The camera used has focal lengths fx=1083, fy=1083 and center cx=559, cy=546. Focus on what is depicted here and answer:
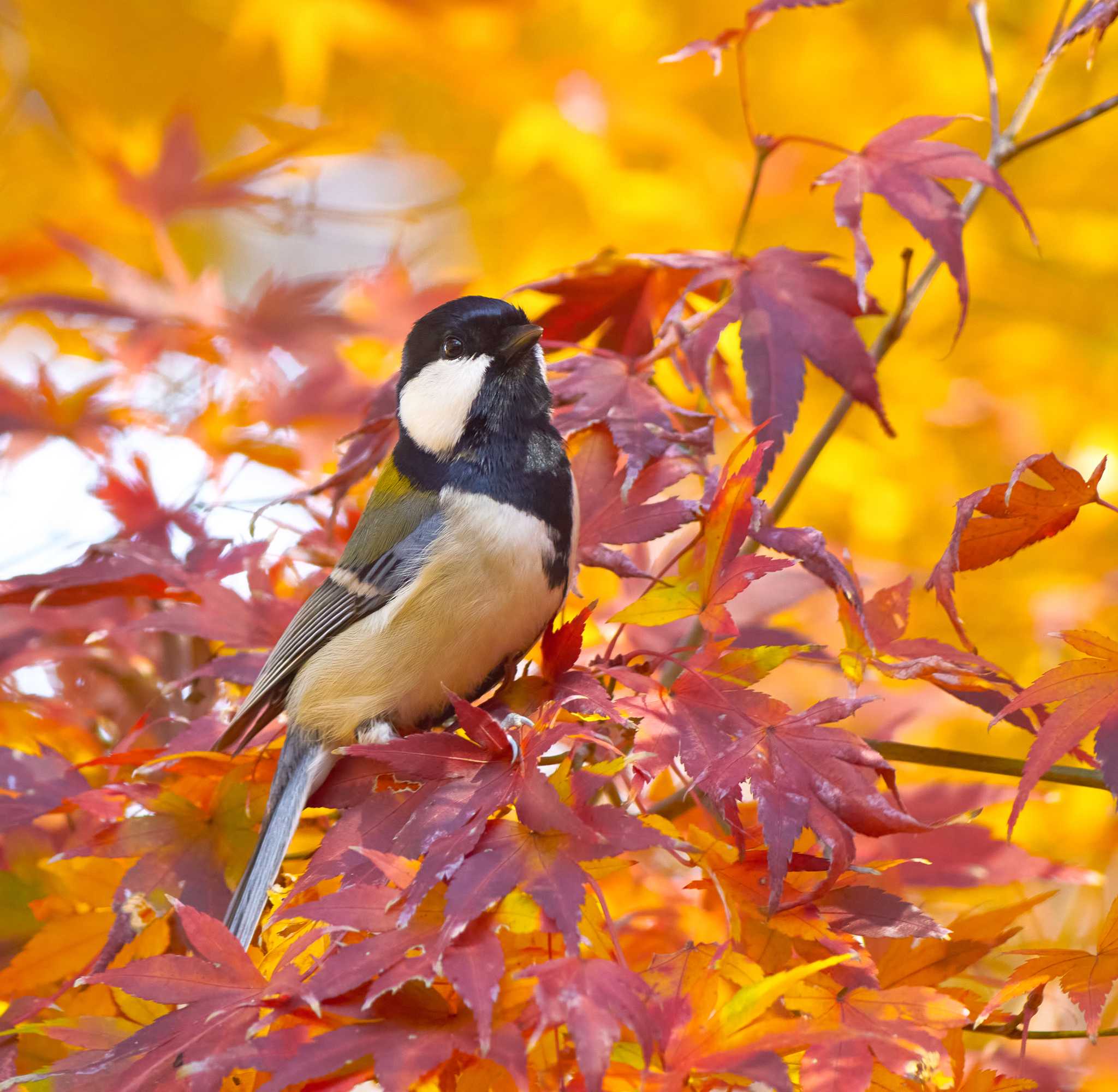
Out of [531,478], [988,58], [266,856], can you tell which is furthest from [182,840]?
[988,58]

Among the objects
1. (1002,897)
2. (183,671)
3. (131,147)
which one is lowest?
(1002,897)

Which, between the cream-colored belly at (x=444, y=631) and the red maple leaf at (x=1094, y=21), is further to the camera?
the cream-colored belly at (x=444, y=631)

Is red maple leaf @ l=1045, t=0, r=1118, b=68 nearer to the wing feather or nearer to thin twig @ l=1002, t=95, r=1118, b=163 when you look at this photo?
thin twig @ l=1002, t=95, r=1118, b=163

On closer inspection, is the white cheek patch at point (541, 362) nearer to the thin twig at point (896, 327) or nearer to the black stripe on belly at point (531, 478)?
the black stripe on belly at point (531, 478)

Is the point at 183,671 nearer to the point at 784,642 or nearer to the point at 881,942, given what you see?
the point at 784,642

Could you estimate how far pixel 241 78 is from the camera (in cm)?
416

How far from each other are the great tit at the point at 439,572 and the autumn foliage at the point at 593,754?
44mm

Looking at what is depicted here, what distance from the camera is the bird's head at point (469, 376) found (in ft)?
4.73

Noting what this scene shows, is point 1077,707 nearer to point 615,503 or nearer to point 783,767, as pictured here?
point 783,767

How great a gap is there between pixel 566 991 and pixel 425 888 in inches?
4.9

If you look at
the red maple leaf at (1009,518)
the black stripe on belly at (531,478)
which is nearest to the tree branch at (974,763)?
the red maple leaf at (1009,518)

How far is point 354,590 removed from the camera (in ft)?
4.66

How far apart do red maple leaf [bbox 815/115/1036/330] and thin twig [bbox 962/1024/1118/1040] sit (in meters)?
0.73

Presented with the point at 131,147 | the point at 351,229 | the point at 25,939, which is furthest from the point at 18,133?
the point at 25,939
